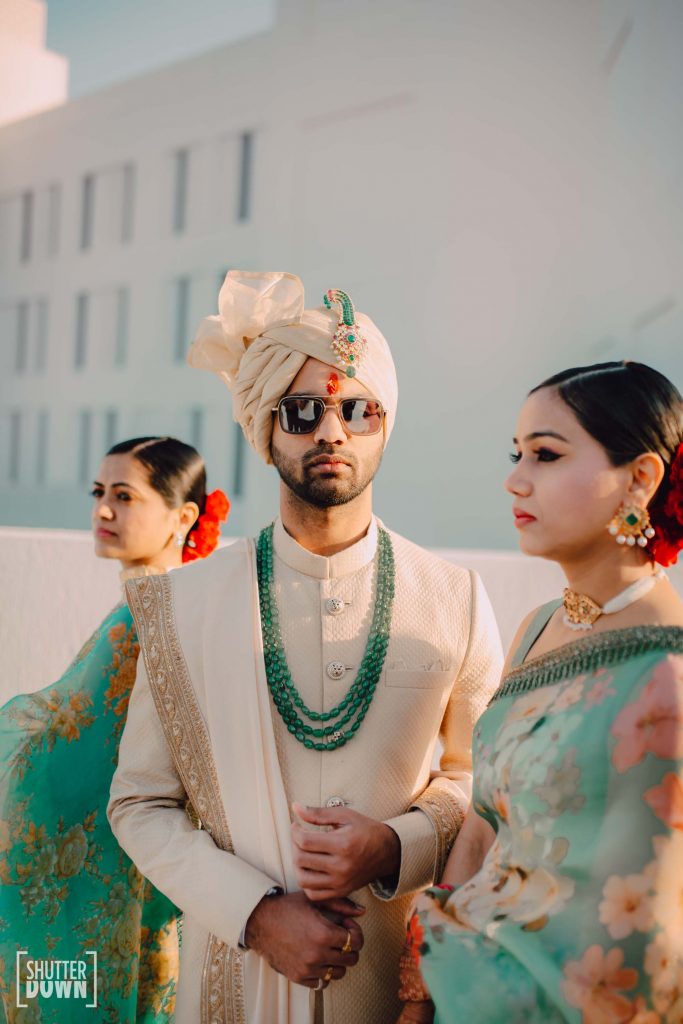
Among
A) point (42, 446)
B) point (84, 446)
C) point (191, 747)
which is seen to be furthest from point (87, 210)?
point (191, 747)

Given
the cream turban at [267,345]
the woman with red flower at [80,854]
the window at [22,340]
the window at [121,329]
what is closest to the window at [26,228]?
the window at [22,340]

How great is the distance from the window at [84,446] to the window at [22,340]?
56.9 inches

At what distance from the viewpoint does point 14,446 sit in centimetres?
1509

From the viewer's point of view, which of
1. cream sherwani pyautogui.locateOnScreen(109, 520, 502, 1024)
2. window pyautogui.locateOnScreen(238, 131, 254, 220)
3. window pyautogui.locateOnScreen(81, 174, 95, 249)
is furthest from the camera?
window pyautogui.locateOnScreen(81, 174, 95, 249)

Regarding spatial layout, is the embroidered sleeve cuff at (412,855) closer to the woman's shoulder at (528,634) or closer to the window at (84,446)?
the woman's shoulder at (528,634)

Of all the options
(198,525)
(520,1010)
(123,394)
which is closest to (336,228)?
(123,394)

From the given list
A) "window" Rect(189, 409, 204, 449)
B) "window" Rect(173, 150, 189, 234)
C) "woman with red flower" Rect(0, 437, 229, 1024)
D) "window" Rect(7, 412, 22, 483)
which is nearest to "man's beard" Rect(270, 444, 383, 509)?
"woman with red flower" Rect(0, 437, 229, 1024)

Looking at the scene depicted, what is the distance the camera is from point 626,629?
1712mm

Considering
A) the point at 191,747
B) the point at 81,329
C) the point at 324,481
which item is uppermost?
the point at 81,329

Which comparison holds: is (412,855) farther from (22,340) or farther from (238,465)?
(22,340)

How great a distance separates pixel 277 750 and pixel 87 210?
510 inches

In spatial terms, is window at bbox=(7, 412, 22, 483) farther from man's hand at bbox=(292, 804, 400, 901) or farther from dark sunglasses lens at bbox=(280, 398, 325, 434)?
man's hand at bbox=(292, 804, 400, 901)

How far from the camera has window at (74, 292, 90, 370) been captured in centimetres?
1416

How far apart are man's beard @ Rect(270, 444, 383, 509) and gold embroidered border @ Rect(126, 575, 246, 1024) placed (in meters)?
0.36
